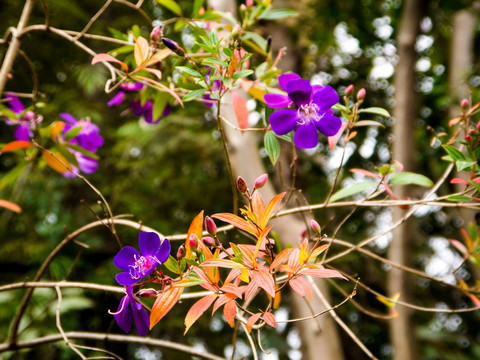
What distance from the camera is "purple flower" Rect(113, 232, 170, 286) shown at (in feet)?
1.84

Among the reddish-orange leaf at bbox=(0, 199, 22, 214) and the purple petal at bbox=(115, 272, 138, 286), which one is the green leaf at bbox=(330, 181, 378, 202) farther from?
the reddish-orange leaf at bbox=(0, 199, 22, 214)

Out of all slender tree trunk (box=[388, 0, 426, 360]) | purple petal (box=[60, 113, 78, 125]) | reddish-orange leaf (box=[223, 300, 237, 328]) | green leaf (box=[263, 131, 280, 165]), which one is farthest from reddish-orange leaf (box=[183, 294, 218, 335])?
slender tree trunk (box=[388, 0, 426, 360])

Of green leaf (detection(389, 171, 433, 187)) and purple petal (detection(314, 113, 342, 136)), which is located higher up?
purple petal (detection(314, 113, 342, 136))

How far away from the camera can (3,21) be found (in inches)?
93.4

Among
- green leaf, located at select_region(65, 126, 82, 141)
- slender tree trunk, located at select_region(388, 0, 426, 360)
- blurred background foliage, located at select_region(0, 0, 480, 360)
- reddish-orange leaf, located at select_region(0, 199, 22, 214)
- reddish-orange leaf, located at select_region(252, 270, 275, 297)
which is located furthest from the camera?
blurred background foliage, located at select_region(0, 0, 480, 360)

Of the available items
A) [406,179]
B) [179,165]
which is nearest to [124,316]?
[406,179]

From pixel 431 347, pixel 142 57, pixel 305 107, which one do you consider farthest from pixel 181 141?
pixel 431 347

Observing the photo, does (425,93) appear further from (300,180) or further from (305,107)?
(305,107)

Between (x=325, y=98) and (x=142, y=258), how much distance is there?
0.34 metres

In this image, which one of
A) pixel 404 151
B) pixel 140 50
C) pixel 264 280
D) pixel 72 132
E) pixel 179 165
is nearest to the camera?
pixel 264 280

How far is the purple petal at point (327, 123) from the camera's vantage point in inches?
25.3

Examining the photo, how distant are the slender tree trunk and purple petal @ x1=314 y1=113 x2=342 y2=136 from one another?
1142 mm

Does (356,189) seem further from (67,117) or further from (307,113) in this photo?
(67,117)

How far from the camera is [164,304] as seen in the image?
1.77 ft
